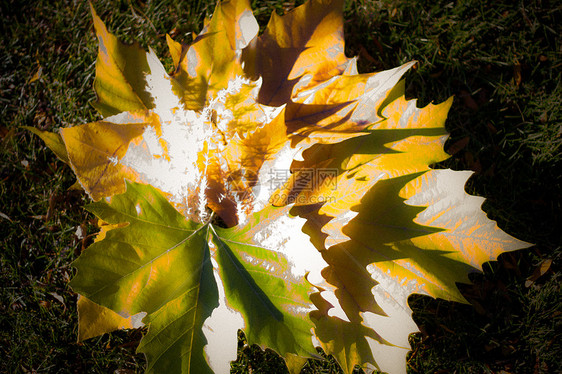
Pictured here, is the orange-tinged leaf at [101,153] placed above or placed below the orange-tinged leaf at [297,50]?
below

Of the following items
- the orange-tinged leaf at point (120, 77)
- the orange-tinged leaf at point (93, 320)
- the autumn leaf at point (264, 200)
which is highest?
the orange-tinged leaf at point (120, 77)

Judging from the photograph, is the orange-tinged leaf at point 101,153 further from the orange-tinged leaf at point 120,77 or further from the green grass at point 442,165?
the green grass at point 442,165

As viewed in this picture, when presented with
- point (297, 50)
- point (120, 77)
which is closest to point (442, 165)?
point (297, 50)

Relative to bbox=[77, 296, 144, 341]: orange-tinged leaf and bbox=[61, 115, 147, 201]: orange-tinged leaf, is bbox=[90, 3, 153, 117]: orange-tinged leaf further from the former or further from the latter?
bbox=[77, 296, 144, 341]: orange-tinged leaf

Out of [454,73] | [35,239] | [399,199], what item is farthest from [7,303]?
[454,73]

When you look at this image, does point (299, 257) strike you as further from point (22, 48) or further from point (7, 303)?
point (22, 48)

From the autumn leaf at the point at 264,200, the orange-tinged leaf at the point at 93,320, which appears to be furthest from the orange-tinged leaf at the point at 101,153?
the orange-tinged leaf at the point at 93,320
